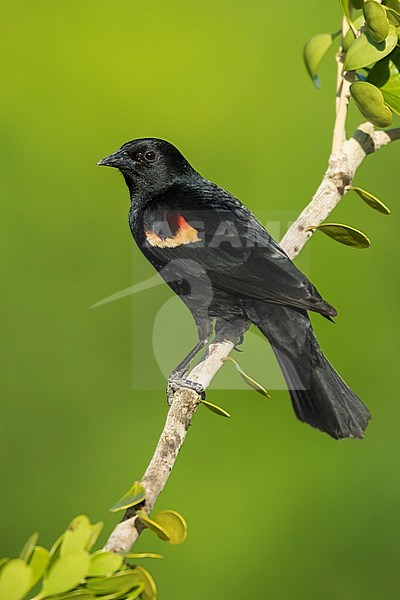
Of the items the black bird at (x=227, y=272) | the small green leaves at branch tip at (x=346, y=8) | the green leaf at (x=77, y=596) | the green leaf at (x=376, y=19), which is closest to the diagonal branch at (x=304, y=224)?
the black bird at (x=227, y=272)

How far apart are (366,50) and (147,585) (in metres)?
1.20

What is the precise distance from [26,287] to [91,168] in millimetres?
589

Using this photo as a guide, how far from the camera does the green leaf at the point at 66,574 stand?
0.82 metres

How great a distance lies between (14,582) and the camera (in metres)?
0.79

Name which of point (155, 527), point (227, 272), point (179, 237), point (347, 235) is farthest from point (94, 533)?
point (179, 237)

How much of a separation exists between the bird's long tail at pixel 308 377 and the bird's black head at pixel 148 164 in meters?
0.52

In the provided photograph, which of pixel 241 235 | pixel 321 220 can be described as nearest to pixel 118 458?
pixel 241 235

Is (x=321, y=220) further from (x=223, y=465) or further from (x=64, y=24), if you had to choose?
(x=64, y=24)

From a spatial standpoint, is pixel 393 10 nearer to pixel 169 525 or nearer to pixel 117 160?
pixel 117 160

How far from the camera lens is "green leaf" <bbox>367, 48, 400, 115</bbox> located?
5.91 feet

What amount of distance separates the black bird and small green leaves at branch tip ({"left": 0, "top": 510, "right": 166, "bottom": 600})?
739 millimetres

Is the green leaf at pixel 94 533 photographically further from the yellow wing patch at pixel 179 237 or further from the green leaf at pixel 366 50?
the yellow wing patch at pixel 179 237

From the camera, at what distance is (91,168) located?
3586mm

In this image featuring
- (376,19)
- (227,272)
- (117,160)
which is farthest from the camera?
(117,160)
